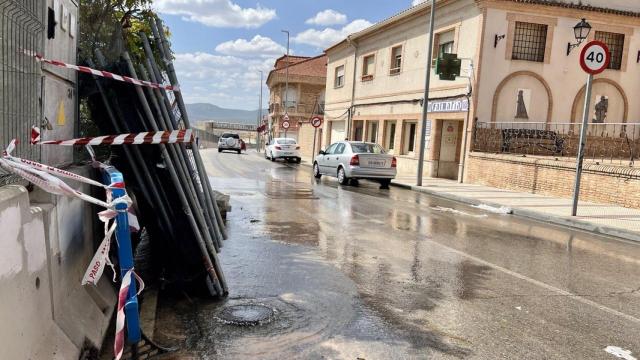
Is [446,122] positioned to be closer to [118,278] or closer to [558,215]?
[558,215]

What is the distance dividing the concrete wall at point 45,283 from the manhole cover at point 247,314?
3.05 ft

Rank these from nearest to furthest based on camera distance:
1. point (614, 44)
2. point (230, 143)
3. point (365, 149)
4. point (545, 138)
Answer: point (365, 149) < point (545, 138) < point (614, 44) < point (230, 143)

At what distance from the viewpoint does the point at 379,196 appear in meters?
14.5

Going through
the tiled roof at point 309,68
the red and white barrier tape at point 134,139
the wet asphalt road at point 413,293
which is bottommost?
the wet asphalt road at point 413,293

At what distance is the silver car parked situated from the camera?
664 inches

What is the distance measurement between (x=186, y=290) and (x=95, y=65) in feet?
8.07

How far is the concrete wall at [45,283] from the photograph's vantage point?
2438 millimetres

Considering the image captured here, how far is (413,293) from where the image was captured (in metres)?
5.29

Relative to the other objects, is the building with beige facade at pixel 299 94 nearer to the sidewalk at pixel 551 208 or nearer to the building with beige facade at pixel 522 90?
the building with beige facade at pixel 522 90

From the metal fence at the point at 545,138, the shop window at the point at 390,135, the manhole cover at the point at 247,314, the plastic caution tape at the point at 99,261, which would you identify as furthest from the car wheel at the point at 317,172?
the plastic caution tape at the point at 99,261

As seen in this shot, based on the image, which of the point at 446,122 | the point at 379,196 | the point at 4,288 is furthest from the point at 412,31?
the point at 4,288

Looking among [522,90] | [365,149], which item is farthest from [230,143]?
[522,90]

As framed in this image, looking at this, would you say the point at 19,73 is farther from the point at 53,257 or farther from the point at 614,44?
the point at 614,44

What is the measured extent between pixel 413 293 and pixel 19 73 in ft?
12.9
